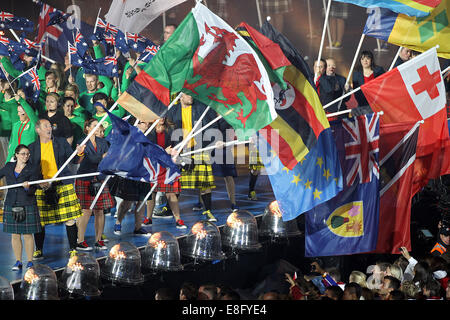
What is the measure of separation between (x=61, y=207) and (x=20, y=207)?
0.70 meters

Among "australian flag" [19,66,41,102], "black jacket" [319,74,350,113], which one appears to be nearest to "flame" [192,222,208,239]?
"black jacket" [319,74,350,113]

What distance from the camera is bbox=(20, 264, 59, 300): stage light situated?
8.24 m

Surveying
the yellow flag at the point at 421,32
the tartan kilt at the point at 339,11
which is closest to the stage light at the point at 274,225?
the yellow flag at the point at 421,32

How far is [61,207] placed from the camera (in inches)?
394

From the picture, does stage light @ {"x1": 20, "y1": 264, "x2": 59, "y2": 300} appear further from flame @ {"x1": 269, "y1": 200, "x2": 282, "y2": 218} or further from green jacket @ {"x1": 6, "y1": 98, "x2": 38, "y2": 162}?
flame @ {"x1": 269, "y1": 200, "x2": 282, "y2": 218}

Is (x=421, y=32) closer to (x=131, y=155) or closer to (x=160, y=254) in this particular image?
(x=131, y=155)

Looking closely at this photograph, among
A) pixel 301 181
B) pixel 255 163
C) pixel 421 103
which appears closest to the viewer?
pixel 301 181

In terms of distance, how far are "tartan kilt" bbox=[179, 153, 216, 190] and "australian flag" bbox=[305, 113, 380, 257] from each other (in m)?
2.51

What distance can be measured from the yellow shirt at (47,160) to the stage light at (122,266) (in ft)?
4.74

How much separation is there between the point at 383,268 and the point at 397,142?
1.91m

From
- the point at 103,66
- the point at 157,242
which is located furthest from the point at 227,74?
the point at 103,66

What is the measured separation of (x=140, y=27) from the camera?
11.4m
